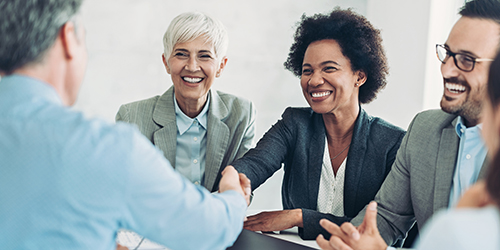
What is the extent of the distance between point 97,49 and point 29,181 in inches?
137

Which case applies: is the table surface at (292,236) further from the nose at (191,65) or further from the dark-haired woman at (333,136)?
the nose at (191,65)

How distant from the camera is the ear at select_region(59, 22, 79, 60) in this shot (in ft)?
3.03

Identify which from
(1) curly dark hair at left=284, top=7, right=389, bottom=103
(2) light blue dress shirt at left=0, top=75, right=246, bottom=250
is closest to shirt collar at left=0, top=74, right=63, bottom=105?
(2) light blue dress shirt at left=0, top=75, right=246, bottom=250

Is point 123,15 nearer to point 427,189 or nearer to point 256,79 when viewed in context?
point 256,79

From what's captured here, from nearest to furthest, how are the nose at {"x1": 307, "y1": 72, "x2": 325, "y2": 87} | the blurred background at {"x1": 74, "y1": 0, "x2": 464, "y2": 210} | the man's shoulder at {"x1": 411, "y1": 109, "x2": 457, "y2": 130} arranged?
the man's shoulder at {"x1": 411, "y1": 109, "x2": 457, "y2": 130}, the nose at {"x1": 307, "y1": 72, "x2": 325, "y2": 87}, the blurred background at {"x1": 74, "y1": 0, "x2": 464, "y2": 210}

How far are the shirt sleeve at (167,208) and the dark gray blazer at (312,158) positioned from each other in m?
0.97

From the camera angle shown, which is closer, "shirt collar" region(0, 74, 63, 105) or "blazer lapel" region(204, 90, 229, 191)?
"shirt collar" region(0, 74, 63, 105)

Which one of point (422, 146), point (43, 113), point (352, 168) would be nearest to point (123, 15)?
point (352, 168)

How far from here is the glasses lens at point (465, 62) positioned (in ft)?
5.03

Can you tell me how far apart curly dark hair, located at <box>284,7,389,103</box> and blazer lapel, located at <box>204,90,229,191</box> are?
0.62m

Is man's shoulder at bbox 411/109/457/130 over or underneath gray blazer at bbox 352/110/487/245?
over

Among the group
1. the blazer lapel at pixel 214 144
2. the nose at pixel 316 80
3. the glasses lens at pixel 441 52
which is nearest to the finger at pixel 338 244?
the glasses lens at pixel 441 52

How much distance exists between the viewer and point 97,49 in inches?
158

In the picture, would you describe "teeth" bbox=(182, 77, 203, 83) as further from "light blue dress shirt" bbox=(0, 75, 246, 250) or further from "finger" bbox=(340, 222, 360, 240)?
"light blue dress shirt" bbox=(0, 75, 246, 250)
